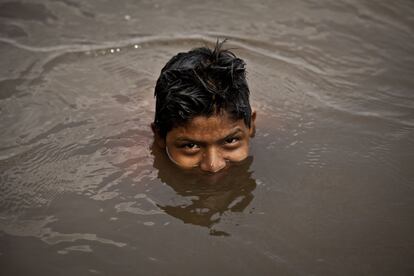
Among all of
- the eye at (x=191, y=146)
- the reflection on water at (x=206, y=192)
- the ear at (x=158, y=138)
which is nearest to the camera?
the reflection on water at (x=206, y=192)

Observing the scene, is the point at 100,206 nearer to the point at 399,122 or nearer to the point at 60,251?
the point at 60,251

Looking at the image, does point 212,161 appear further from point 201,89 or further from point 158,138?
point 158,138

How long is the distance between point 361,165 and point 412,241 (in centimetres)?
77

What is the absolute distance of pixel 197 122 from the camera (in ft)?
10.5

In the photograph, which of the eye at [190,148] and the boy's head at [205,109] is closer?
the boy's head at [205,109]

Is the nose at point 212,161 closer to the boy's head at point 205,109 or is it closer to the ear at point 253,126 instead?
the boy's head at point 205,109

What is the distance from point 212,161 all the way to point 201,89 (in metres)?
0.47

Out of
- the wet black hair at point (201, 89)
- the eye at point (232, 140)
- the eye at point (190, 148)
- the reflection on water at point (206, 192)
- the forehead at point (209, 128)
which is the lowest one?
the reflection on water at point (206, 192)

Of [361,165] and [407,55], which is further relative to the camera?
[407,55]

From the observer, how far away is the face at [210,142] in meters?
3.20

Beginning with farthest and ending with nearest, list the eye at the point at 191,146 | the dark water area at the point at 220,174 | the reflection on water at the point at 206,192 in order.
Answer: the eye at the point at 191,146 < the reflection on water at the point at 206,192 < the dark water area at the point at 220,174

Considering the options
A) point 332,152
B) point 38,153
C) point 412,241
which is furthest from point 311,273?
point 38,153

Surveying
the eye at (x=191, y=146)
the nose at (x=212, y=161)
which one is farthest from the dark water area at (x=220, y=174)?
the eye at (x=191, y=146)

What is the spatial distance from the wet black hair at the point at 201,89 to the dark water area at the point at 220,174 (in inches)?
17.6
